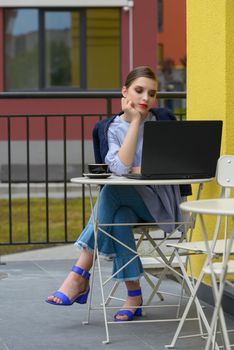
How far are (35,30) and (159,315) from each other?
14.7 m

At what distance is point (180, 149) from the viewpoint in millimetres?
5445

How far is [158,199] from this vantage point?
5699 mm

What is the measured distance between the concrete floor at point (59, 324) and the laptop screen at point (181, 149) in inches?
32.6

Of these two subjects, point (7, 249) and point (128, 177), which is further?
point (7, 249)

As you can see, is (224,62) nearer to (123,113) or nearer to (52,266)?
(123,113)

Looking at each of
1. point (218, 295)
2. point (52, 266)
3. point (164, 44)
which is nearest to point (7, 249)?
point (52, 266)

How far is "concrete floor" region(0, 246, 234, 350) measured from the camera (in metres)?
5.27

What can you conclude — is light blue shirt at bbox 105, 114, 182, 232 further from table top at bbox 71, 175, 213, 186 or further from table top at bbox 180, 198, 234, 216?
table top at bbox 180, 198, 234, 216

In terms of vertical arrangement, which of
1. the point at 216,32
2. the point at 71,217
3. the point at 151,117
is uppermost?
the point at 216,32

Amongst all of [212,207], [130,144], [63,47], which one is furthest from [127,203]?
[63,47]

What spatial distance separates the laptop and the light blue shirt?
0.21m

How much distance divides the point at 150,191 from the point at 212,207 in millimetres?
1486

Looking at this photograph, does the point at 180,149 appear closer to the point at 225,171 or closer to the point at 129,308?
the point at 225,171

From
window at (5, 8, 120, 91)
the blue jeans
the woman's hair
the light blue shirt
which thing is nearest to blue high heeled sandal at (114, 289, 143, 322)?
the blue jeans
